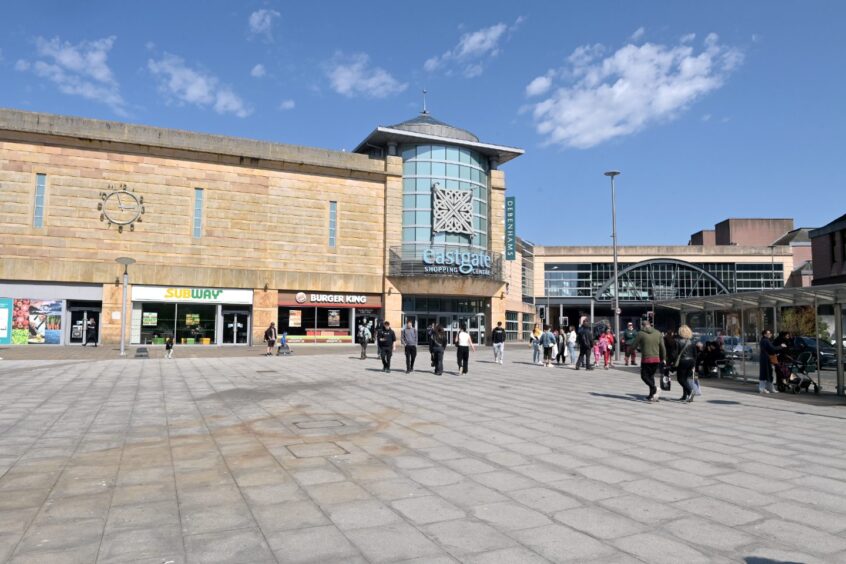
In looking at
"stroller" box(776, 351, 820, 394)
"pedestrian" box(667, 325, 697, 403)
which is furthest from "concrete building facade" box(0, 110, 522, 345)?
"pedestrian" box(667, 325, 697, 403)

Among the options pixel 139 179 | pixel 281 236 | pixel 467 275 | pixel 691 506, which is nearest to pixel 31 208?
pixel 139 179

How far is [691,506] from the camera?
4988 millimetres

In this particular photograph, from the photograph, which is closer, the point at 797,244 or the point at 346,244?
the point at 346,244

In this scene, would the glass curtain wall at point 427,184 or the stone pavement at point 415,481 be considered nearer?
the stone pavement at point 415,481

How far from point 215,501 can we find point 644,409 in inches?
338

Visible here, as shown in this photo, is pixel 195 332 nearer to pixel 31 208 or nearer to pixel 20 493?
pixel 31 208

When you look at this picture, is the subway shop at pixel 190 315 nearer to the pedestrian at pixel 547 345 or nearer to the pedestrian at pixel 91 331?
the pedestrian at pixel 91 331

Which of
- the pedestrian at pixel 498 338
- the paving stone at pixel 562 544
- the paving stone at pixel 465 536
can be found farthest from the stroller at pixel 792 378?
the paving stone at pixel 465 536

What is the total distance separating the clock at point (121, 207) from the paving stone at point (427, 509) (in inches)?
1333

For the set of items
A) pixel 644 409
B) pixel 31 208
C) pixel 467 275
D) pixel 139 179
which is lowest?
pixel 644 409

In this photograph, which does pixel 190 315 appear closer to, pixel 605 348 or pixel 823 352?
pixel 605 348

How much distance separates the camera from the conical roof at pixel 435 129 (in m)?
41.5

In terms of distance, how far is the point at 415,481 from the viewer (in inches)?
225

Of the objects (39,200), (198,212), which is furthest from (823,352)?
(39,200)
